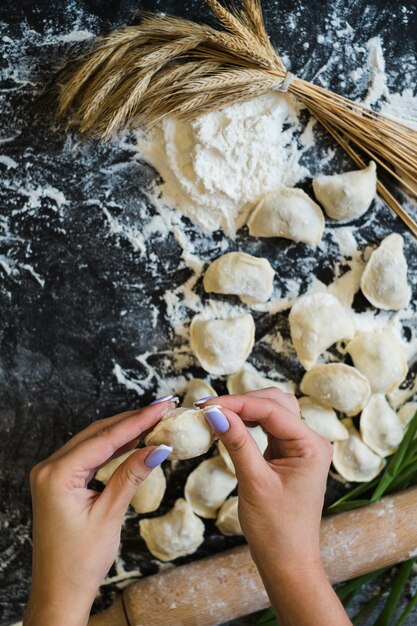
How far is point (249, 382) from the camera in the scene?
115 centimetres

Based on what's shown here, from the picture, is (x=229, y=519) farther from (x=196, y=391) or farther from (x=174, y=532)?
(x=196, y=391)

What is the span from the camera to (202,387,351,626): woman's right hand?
2.65 ft

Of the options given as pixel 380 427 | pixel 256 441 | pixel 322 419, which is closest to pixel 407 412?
pixel 380 427

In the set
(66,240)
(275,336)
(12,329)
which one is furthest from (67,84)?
(275,336)

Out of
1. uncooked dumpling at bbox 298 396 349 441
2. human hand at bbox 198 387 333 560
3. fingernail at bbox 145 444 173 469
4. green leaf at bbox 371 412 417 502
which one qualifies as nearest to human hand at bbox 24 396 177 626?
fingernail at bbox 145 444 173 469

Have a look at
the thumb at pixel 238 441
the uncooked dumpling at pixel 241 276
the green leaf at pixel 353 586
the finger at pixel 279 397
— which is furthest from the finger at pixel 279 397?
the green leaf at pixel 353 586

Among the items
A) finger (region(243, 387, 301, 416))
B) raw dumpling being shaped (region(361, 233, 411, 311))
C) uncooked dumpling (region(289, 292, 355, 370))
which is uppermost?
raw dumpling being shaped (region(361, 233, 411, 311))

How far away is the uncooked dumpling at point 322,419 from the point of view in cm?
115

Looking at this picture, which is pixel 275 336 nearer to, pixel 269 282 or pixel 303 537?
pixel 269 282

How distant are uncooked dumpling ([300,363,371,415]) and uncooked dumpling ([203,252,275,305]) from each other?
0.19 meters

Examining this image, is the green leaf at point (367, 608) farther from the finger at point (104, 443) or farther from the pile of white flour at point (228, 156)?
the pile of white flour at point (228, 156)

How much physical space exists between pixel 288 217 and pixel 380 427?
1.47ft

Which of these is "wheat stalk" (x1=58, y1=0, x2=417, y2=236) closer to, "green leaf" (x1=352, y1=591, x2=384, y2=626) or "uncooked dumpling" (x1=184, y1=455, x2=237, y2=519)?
"uncooked dumpling" (x1=184, y1=455, x2=237, y2=519)

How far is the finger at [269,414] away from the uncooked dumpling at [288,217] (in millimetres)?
383
